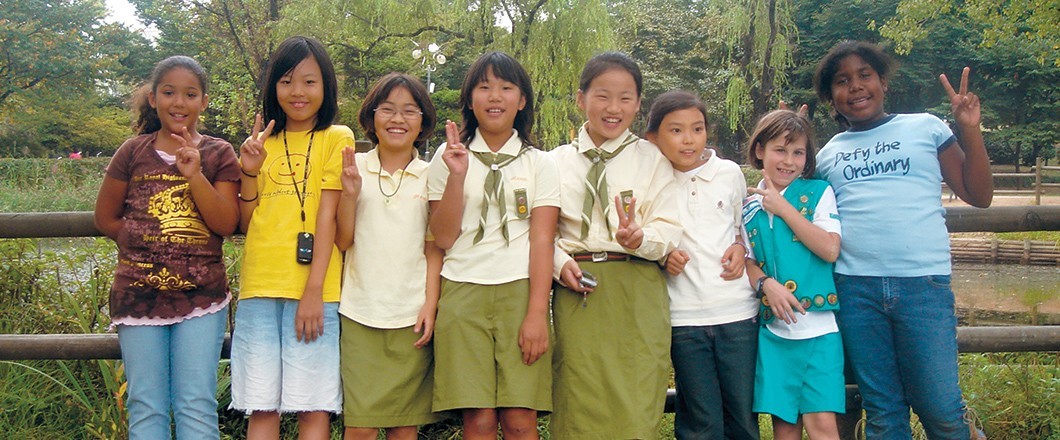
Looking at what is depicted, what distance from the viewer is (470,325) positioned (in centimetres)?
246

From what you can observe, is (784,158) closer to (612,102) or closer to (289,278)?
(612,102)

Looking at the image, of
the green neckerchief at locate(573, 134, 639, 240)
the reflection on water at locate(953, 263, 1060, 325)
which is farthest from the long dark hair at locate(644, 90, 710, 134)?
the reflection on water at locate(953, 263, 1060, 325)

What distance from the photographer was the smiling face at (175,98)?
259 centimetres

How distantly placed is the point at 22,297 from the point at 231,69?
14.2m

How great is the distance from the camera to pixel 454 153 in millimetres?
2377

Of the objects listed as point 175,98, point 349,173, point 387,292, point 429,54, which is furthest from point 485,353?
point 429,54

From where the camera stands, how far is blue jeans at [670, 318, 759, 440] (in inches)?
99.5

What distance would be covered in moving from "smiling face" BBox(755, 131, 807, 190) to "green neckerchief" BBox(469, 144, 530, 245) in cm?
90

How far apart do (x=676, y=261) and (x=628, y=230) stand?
24 cm

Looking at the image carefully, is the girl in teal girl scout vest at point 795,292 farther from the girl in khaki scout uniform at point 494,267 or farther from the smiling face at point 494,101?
the smiling face at point 494,101

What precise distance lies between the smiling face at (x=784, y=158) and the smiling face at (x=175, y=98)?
6.67 ft

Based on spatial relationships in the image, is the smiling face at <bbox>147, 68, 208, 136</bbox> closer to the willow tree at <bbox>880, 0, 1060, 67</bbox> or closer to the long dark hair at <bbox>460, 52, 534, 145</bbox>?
the long dark hair at <bbox>460, 52, 534, 145</bbox>

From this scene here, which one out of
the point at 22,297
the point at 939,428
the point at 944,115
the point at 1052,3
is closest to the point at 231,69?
the point at 22,297

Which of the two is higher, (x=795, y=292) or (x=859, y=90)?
(x=859, y=90)
